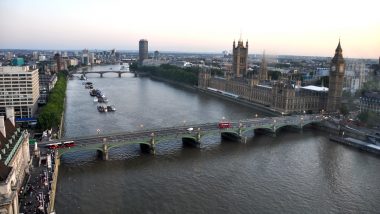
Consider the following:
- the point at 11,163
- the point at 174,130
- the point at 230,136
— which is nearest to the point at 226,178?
the point at 174,130

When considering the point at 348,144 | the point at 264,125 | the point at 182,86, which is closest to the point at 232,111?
the point at 264,125

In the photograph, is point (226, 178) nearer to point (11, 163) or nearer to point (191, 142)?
point (191, 142)

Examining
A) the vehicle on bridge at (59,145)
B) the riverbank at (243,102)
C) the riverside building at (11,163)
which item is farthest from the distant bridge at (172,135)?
the riverbank at (243,102)

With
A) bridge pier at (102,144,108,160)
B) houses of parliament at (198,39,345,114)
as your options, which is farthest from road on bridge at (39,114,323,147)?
houses of parliament at (198,39,345,114)

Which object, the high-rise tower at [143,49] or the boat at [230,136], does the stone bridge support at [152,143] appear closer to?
the boat at [230,136]

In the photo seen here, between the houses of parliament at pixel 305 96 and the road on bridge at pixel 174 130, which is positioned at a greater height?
the houses of parliament at pixel 305 96

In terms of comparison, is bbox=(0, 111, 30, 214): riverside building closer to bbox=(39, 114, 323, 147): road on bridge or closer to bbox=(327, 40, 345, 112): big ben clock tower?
bbox=(39, 114, 323, 147): road on bridge
